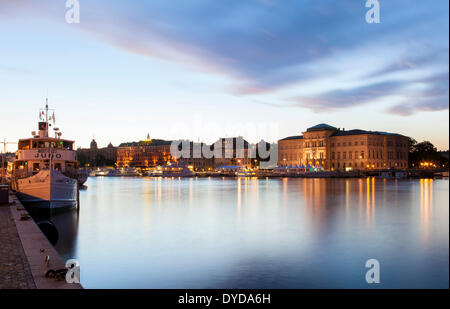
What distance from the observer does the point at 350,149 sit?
15512 centimetres

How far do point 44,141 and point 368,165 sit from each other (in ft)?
444

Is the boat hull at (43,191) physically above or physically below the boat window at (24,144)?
below

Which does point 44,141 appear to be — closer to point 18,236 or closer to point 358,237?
point 18,236

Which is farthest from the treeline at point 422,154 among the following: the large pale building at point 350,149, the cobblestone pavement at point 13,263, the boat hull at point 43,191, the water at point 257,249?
the cobblestone pavement at point 13,263

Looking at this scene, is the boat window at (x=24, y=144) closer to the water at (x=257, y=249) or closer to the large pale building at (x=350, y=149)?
the water at (x=257, y=249)

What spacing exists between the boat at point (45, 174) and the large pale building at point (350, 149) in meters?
129

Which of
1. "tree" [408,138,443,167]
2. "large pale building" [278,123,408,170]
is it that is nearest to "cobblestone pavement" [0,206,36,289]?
"large pale building" [278,123,408,170]

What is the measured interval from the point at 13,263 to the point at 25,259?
1.61 feet

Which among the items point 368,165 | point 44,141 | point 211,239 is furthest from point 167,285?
point 368,165

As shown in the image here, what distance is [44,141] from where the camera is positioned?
37.1 meters

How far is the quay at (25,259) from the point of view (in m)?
9.13

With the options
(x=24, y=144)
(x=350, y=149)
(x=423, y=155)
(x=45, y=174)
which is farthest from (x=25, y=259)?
(x=423, y=155)

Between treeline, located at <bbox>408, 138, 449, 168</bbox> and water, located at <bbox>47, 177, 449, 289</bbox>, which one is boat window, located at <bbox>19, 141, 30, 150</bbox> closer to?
water, located at <bbox>47, 177, 449, 289</bbox>

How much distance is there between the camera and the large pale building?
15182cm
